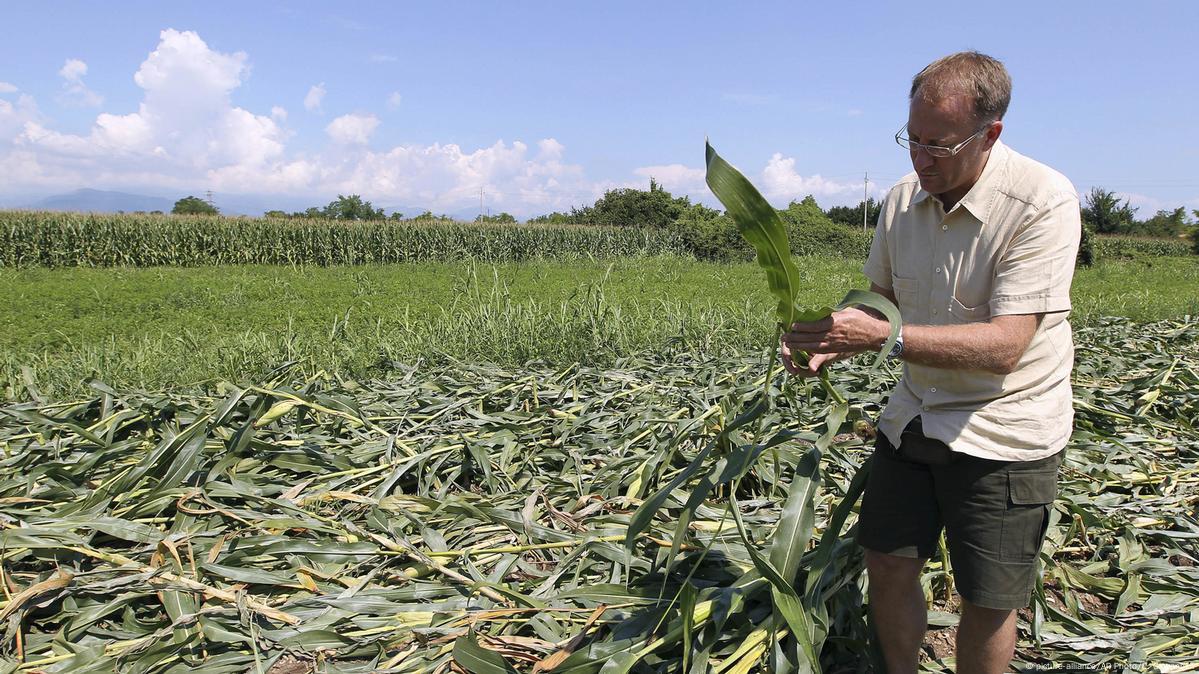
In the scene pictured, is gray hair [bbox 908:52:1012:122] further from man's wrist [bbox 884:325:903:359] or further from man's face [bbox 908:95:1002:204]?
man's wrist [bbox 884:325:903:359]

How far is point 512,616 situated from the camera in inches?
79.9

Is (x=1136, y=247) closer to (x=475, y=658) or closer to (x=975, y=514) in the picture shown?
(x=975, y=514)

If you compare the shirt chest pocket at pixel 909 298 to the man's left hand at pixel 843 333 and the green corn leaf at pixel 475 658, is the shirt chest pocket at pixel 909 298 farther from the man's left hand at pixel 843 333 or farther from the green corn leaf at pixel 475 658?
the green corn leaf at pixel 475 658

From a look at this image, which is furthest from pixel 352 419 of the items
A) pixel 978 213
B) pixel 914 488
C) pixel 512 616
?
pixel 978 213

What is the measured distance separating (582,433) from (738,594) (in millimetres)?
1548

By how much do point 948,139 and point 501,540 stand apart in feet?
5.93

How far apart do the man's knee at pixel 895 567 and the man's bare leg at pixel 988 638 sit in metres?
0.13

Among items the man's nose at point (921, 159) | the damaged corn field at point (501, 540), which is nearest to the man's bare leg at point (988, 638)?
the damaged corn field at point (501, 540)

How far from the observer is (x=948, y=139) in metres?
1.56

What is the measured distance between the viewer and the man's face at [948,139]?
5.00ft

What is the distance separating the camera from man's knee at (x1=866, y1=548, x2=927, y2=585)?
183 cm

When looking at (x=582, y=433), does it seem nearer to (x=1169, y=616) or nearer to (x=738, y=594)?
(x=738, y=594)

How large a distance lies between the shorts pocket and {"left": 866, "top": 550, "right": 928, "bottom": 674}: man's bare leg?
228mm

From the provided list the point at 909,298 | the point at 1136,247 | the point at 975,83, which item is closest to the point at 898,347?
the point at 909,298
